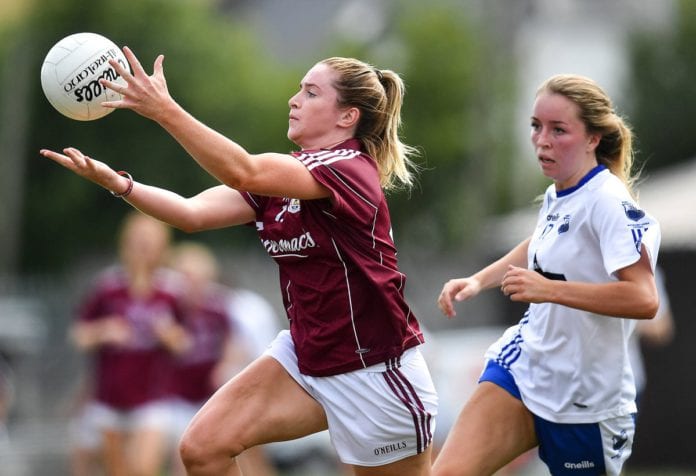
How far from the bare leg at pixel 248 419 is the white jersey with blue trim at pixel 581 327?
98 centimetres

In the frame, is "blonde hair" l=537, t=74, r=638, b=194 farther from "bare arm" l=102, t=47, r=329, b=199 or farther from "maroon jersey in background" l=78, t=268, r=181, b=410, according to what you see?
"maroon jersey in background" l=78, t=268, r=181, b=410

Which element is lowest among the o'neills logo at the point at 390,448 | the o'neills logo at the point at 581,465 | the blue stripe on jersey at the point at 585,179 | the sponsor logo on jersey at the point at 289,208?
the o'neills logo at the point at 581,465

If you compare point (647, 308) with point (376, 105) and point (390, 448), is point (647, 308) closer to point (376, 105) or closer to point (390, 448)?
point (390, 448)

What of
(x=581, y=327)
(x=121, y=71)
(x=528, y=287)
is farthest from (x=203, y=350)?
(x=121, y=71)

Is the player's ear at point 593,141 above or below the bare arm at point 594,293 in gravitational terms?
above

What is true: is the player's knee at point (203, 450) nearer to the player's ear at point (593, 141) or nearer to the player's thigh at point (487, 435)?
the player's thigh at point (487, 435)

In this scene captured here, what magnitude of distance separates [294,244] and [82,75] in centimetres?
110

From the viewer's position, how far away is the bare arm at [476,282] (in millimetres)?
5935

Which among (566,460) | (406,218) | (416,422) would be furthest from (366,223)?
(406,218)

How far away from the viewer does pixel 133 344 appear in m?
10.2

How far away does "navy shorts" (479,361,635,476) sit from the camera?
5.70 metres

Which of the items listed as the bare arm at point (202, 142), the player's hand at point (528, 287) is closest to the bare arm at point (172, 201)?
the bare arm at point (202, 142)

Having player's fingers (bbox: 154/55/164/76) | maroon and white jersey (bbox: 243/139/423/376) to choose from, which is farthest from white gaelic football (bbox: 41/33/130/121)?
maroon and white jersey (bbox: 243/139/423/376)

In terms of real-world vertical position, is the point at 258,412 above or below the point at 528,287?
below
